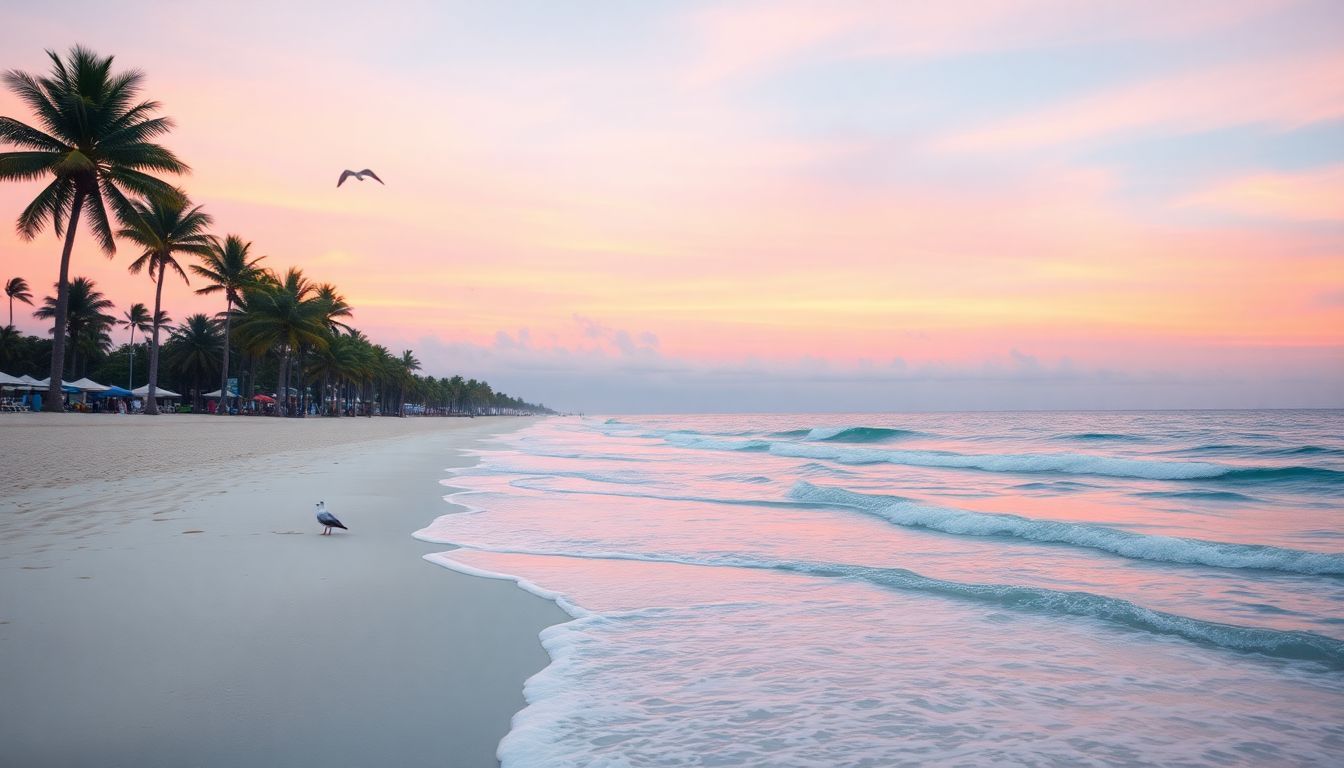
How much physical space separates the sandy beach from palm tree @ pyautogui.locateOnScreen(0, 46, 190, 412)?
2463cm

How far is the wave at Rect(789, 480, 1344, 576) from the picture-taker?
7.50 m

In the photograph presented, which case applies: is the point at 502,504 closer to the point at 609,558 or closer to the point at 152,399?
the point at 609,558

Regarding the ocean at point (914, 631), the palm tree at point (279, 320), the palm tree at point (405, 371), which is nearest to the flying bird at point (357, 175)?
the ocean at point (914, 631)

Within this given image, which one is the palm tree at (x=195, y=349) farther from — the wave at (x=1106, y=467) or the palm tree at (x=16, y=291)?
the wave at (x=1106, y=467)

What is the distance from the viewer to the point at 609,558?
7.27m

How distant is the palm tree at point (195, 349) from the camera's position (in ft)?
235

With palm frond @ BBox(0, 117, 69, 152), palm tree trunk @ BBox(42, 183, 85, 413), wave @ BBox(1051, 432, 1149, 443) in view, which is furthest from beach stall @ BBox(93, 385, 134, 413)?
wave @ BBox(1051, 432, 1149, 443)

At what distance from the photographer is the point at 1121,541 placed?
8531mm

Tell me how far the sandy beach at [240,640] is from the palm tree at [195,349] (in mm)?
73381

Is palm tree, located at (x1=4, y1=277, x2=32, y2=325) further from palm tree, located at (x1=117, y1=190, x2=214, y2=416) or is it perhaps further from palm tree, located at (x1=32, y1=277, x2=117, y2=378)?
palm tree, located at (x1=117, y1=190, x2=214, y2=416)

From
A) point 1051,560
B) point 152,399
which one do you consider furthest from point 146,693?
point 152,399

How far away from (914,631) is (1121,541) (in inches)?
193

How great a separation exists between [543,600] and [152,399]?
45.0 meters

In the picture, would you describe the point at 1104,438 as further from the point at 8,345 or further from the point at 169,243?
the point at 8,345
